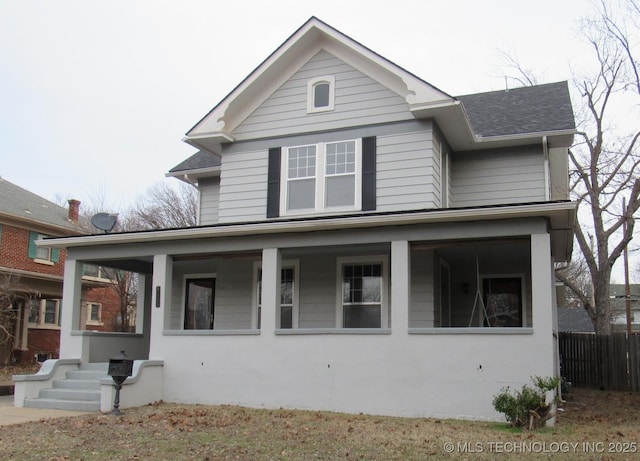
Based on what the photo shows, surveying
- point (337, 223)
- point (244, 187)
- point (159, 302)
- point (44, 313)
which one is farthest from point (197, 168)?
point (44, 313)

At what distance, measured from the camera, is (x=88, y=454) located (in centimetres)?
807

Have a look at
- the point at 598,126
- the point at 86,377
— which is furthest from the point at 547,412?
the point at 598,126

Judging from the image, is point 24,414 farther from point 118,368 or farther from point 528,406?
point 528,406

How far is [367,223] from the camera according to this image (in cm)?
1203

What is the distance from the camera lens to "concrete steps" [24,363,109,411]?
12.2 m

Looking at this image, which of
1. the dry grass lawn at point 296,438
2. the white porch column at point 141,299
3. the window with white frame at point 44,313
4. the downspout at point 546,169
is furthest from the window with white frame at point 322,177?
the window with white frame at point 44,313

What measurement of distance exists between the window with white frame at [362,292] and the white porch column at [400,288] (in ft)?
6.02

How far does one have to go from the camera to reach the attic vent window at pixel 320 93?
14.8 meters

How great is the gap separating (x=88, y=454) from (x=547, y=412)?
639cm

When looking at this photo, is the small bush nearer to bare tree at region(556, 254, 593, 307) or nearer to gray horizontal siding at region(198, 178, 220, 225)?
gray horizontal siding at region(198, 178, 220, 225)

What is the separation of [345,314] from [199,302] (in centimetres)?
454

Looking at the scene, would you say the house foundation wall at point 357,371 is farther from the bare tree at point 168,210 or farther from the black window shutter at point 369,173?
the bare tree at point 168,210

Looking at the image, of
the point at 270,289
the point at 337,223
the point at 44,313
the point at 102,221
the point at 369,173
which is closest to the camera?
the point at 337,223

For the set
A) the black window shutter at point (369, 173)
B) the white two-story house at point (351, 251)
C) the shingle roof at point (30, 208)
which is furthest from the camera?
the shingle roof at point (30, 208)
